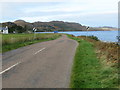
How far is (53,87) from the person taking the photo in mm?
7613

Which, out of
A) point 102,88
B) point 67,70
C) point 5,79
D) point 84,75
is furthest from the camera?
point 67,70

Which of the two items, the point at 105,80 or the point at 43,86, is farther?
the point at 105,80

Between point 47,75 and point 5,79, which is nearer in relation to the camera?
point 5,79

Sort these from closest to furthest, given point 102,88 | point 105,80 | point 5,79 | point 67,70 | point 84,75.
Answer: point 102,88, point 105,80, point 5,79, point 84,75, point 67,70

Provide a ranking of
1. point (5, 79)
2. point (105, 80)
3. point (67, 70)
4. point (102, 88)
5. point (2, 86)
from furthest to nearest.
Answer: point (67, 70), point (5, 79), point (105, 80), point (2, 86), point (102, 88)

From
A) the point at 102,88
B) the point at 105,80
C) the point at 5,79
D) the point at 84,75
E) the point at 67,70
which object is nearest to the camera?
the point at 102,88

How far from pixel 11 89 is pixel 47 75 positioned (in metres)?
2.53

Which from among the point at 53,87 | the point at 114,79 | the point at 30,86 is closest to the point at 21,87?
the point at 30,86

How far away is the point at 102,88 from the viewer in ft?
24.0

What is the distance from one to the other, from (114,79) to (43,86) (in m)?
2.75

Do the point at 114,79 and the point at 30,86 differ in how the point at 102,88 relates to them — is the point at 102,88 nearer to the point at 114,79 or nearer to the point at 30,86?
the point at 114,79

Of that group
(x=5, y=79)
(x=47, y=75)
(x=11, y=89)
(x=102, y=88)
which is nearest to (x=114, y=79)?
(x=102, y=88)

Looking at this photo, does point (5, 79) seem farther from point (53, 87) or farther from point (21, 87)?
point (53, 87)

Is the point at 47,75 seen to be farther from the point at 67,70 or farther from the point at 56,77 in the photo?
the point at 67,70
